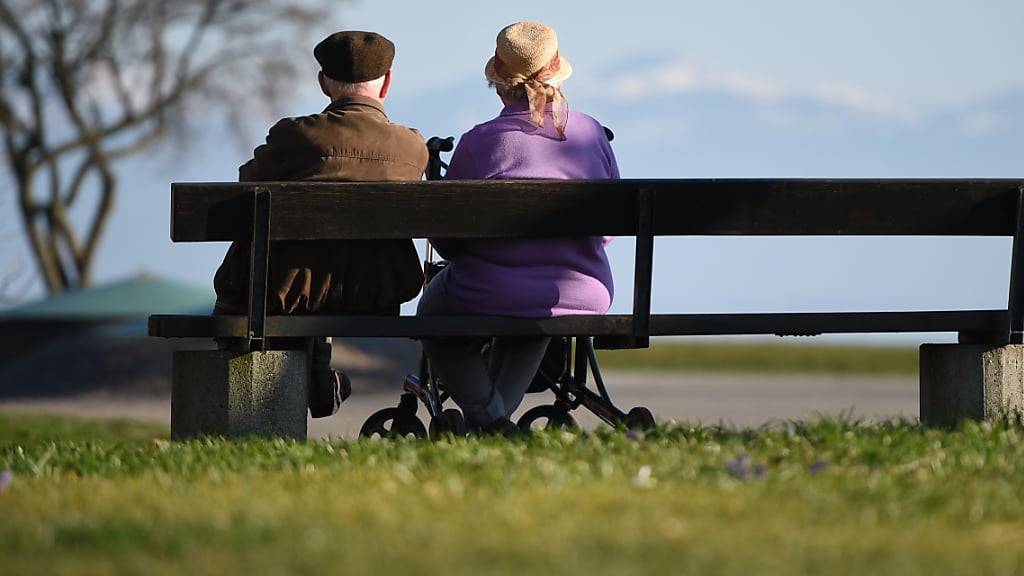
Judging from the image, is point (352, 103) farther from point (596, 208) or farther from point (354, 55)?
point (596, 208)

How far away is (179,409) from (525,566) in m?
3.50

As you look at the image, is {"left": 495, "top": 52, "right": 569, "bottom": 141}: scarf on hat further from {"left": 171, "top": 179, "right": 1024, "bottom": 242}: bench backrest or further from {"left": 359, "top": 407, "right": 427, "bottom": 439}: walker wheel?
{"left": 359, "top": 407, "right": 427, "bottom": 439}: walker wheel

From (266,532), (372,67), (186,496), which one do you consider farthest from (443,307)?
(266,532)

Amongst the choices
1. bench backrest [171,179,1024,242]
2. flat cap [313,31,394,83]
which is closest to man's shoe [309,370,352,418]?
bench backrest [171,179,1024,242]

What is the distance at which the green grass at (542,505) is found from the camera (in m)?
3.68

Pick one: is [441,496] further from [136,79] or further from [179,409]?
[136,79]

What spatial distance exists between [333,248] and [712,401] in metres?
9.83

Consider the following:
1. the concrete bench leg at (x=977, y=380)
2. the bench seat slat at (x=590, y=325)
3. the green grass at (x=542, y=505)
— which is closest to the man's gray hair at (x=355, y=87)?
the bench seat slat at (x=590, y=325)

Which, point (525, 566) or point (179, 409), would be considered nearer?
point (525, 566)

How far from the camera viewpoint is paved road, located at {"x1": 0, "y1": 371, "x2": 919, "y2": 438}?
13.8 m

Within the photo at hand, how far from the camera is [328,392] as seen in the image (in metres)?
7.08

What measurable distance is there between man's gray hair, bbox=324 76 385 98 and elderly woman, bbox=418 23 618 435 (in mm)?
443

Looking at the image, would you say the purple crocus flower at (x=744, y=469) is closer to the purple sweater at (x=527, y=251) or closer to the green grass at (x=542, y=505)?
the green grass at (x=542, y=505)

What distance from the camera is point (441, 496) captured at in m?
4.55
